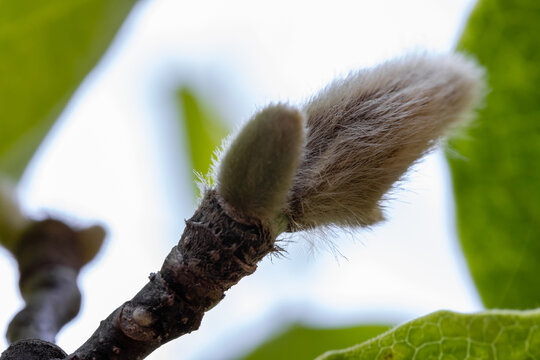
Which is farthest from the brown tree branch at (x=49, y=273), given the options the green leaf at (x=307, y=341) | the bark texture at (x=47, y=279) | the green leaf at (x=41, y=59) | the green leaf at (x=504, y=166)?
the green leaf at (x=504, y=166)

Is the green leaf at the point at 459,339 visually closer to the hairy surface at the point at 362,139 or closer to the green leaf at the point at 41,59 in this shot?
the hairy surface at the point at 362,139

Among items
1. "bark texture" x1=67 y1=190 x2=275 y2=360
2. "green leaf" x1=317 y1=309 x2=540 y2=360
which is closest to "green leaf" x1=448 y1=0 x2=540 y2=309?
"green leaf" x1=317 y1=309 x2=540 y2=360

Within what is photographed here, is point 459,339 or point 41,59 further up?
point 41,59

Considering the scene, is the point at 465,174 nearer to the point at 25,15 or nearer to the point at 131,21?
the point at 131,21

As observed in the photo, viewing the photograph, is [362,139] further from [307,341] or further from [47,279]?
[307,341]

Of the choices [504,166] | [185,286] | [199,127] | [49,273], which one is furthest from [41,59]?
[504,166]

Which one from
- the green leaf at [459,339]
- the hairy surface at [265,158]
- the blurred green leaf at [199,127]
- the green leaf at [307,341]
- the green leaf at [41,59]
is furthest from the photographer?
the blurred green leaf at [199,127]
